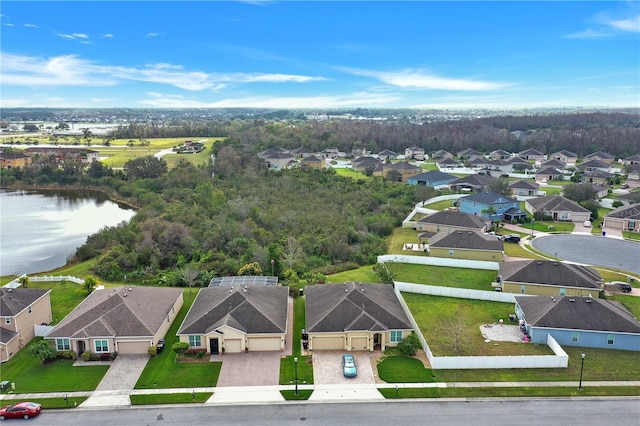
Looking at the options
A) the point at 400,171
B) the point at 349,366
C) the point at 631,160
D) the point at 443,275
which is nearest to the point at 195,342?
the point at 349,366

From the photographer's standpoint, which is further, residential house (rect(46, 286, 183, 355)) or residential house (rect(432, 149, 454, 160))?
residential house (rect(432, 149, 454, 160))

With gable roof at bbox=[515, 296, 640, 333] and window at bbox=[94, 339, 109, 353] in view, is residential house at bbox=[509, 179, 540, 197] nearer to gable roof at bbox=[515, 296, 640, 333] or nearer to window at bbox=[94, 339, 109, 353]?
gable roof at bbox=[515, 296, 640, 333]

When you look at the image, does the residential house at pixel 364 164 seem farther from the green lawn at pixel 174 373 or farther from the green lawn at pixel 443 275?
the green lawn at pixel 174 373

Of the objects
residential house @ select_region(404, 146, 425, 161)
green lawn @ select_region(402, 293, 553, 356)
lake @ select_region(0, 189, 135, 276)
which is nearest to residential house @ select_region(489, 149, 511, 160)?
residential house @ select_region(404, 146, 425, 161)

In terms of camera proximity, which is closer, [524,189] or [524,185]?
[524,189]

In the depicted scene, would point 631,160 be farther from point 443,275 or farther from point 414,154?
point 443,275

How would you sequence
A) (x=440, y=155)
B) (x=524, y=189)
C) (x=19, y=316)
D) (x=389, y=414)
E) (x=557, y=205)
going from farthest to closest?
1. (x=440, y=155)
2. (x=524, y=189)
3. (x=557, y=205)
4. (x=19, y=316)
5. (x=389, y=414)

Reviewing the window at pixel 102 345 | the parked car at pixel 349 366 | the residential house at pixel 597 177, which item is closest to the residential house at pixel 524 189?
the residential house at pixel 597 177

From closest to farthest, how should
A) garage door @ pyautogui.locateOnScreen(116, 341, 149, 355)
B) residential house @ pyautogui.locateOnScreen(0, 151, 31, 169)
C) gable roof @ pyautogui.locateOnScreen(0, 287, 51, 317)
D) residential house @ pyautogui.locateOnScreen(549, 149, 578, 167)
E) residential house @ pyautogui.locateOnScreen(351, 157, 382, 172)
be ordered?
1. garage door @ pyautogui.locateOnScreen(116, 341, 149, 355)
2. gable roof @ pyautogui.locateOnScreen(0, 287, 51, 317)
3. residential house @ pyautogui.locateOnScreen(351, 157, 382, 172)
4. residential house @ pyautogui.locateOnScreen(0, 151, 31, 169)
5. residential house @ pyautogui.locateOnScreen(549, 149, 578, 167)
